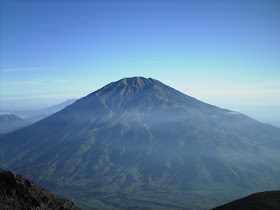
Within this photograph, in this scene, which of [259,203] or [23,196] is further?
[259,203]

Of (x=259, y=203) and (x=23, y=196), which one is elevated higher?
(x=23, y=196)

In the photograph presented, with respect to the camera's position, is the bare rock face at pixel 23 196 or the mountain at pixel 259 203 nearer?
the bare rock face at pixel 23 196

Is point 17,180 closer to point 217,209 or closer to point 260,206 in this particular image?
point 217,209

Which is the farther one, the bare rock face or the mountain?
the mountain

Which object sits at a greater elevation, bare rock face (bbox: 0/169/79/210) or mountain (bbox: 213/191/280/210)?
bare rock face (bbox: 0/169/79/210)

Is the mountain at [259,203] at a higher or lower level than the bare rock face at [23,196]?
lower
